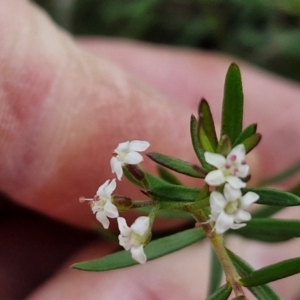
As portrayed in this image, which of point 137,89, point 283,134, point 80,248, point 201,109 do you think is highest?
point 201,109

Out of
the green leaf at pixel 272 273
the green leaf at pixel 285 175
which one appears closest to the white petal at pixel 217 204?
the green leaf at pixel 272 273

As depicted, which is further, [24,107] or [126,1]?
[126,1]

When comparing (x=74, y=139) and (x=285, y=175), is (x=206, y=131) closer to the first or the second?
(x=74, y=139)

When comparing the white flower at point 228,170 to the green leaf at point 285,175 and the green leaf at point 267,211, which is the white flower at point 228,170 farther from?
the green leaf at point 285,175

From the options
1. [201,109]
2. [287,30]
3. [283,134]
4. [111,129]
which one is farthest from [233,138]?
[287,30]

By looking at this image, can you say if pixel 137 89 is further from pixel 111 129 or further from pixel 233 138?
pixel 233 138

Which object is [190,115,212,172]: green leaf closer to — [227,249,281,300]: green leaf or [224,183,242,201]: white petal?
[224,183,242,201]: white petal

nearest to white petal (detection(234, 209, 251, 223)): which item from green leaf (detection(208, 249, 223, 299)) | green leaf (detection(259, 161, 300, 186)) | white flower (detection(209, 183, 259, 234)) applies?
white flower (detection(209, 183, 259, 234))
